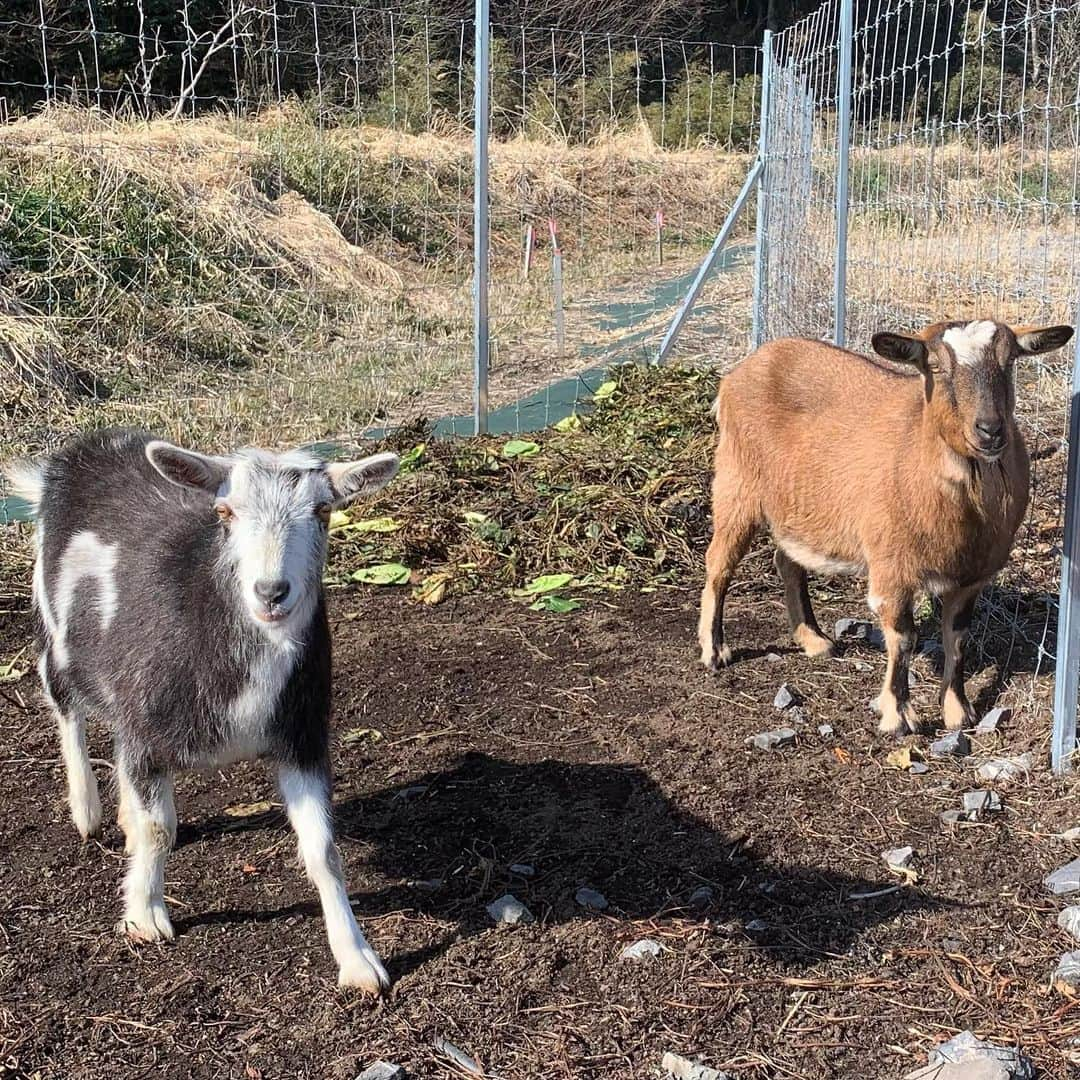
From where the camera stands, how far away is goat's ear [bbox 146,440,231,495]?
3257 mm

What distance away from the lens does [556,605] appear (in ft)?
19.6

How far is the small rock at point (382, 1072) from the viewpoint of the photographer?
113 inches

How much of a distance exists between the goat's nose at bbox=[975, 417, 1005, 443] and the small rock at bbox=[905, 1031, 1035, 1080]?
197 cm

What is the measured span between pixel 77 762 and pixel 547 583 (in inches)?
107

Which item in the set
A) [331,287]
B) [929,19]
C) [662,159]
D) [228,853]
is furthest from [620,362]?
[929,19]

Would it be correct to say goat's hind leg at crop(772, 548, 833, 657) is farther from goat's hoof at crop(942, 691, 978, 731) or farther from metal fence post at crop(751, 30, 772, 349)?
metal fence post at crop(751, 30, 772, 349)

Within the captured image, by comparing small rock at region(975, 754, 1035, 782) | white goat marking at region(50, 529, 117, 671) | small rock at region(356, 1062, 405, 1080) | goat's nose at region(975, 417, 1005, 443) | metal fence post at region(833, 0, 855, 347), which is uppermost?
metal fence post at region(833, 0, 855, 347)

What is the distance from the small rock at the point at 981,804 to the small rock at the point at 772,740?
70 centimetres

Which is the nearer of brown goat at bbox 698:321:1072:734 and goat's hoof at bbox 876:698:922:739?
brown goat at bbox 698:321:1072:734

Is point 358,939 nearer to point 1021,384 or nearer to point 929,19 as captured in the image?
point 1021,384

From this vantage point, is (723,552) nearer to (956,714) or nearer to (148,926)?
(956,714)

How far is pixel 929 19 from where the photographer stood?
2206 cm

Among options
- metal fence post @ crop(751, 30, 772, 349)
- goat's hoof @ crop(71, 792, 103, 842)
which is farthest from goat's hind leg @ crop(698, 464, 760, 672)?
metal fence post @ crop(751, 30, 772, 349)

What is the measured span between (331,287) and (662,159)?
5.03 metres
